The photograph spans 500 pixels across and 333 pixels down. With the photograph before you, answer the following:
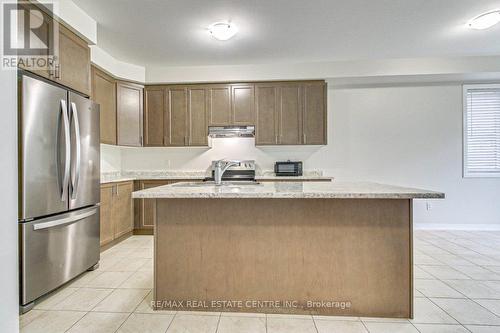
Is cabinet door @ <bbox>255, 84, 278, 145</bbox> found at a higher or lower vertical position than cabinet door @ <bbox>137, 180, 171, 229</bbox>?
higher

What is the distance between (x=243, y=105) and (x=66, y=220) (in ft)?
9.37

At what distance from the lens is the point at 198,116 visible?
4.30 m

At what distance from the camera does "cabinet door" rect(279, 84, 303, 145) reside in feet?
13.9

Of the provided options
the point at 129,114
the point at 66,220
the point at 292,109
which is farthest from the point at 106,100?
the point at 292,109

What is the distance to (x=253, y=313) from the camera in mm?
1984

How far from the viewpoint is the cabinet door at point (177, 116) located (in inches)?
170

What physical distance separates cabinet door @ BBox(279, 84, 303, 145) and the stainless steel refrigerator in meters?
2.66

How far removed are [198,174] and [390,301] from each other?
3422mm

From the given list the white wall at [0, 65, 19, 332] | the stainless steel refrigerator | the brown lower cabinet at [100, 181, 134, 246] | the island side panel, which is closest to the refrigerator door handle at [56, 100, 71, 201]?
the stainless steel refrigerator

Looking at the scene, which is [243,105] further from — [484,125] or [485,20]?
[484,125]

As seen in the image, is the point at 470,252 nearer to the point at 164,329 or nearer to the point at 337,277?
the point at 337,277

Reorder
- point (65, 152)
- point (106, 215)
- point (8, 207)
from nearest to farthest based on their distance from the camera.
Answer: point (8, 207), point (65, 152), point (106, 215)

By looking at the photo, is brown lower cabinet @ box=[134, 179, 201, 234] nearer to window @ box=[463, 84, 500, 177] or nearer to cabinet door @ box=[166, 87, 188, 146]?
cabinet door @ box=[166, 87, 188, 146]

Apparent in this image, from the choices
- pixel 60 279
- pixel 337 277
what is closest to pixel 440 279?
pixel 337 277
